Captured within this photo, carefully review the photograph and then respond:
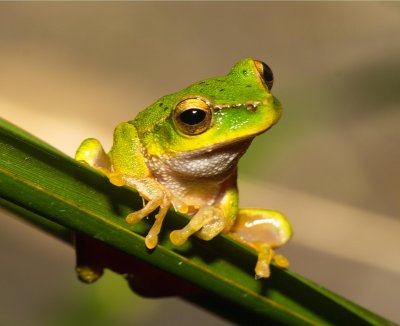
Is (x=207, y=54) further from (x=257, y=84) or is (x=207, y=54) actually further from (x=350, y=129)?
(x=257, y=84)

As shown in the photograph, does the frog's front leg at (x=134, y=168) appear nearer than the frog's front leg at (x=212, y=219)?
No

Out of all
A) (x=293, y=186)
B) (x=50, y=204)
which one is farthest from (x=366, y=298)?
(x=50, y=204)

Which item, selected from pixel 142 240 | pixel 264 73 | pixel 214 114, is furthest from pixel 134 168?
pixel 142 240

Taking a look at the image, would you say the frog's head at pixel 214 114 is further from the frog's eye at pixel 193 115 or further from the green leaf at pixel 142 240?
the green leaf at pixel 142 240

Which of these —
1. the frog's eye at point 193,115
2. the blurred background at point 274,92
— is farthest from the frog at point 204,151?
the blurred background at point 274,92

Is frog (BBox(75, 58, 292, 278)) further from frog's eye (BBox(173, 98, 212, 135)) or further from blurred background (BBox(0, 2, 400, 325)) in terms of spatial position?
blurred background (BBox(0, 2, 400, 325))

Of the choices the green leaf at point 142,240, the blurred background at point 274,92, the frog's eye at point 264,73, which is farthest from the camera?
the blurred background at point 274,92
